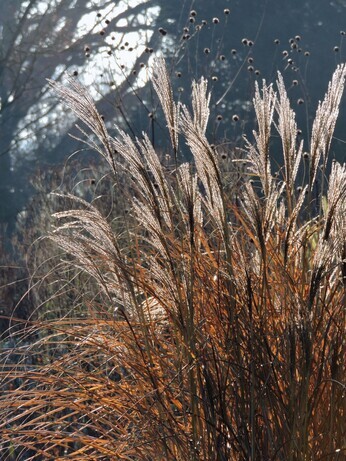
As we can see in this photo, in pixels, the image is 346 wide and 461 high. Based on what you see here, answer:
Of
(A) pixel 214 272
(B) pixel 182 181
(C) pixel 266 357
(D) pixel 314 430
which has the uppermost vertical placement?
(B) pixel 182 181

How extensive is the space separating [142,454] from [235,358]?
0.41m

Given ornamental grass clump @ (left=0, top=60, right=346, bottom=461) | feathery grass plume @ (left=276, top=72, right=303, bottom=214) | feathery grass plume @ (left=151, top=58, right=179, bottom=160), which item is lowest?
ornamental grass clump @ (left=0, top=60, right=346, bottom=461)

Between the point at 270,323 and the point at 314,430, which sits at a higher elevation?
the point at 270,323

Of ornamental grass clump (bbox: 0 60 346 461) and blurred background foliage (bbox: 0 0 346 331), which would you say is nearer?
ornamental grass clump (bbox: 0 60 346 461)

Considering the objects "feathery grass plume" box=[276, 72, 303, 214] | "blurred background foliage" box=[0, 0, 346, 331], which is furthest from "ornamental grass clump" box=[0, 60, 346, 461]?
"blurred background foliage" box=[0, 0, 346, 331]

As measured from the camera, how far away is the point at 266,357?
2.56 m

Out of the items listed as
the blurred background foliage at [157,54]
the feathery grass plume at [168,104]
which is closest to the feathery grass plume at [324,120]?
the feathery grass plume at [168,104]

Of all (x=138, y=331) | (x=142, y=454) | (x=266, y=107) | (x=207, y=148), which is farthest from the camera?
(x=138, y=331)

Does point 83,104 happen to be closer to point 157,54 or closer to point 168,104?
point 168,104

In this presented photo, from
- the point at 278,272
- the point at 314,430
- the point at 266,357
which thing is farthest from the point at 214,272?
the point at 314,430

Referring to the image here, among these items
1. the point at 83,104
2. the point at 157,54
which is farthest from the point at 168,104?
the point at 157,54

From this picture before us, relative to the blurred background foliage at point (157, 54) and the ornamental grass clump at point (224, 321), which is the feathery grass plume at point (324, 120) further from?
the blurred background foliage at point (157, 54)

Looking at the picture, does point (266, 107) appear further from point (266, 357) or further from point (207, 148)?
point (266, 357)

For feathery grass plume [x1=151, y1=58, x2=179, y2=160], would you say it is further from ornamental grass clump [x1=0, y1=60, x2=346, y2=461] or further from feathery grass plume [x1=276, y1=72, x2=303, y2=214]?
feathery grass plume [x1=276, y1=72, x2=303, y2=214]
